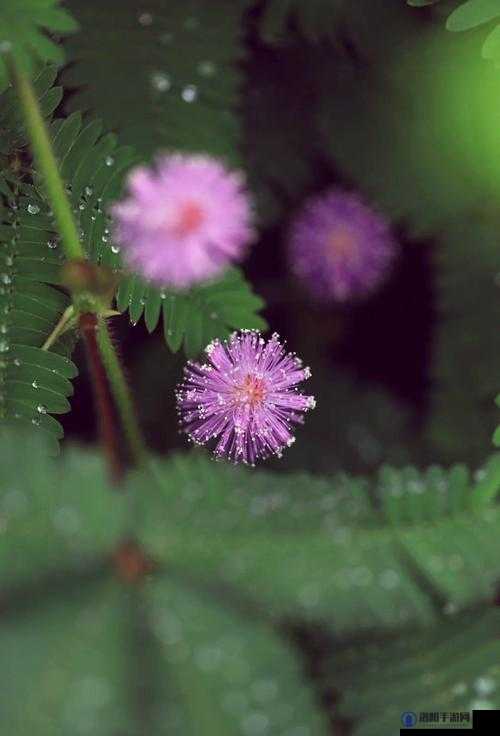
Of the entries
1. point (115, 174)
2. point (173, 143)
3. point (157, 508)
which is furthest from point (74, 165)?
point (157, 508)

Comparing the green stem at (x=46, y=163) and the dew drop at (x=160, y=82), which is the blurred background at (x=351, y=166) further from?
the green stem at (x=46, y=163)

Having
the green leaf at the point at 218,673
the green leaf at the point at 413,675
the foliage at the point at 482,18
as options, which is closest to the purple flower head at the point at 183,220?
the green leaf at the point at 218,673

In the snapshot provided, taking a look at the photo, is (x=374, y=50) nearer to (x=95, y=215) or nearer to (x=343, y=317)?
(x=343, y=317)

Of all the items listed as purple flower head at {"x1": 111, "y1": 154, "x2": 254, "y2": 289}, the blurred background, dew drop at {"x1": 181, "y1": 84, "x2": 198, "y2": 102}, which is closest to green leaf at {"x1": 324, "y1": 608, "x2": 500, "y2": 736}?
purple flower head at {"x1": 111, "y1": 154, "x2": 254, "y2": 289}

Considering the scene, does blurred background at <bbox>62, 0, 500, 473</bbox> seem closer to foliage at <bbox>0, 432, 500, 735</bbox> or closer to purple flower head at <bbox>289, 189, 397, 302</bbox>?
purple flower head at <bbox>289, 189, 397, 302</bbox>

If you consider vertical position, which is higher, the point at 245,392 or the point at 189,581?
the point at 245,392

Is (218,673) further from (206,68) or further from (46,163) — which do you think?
(206,68)

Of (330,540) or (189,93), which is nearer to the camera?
(330,540)

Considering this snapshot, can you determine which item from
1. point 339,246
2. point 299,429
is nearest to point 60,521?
point 299,429
